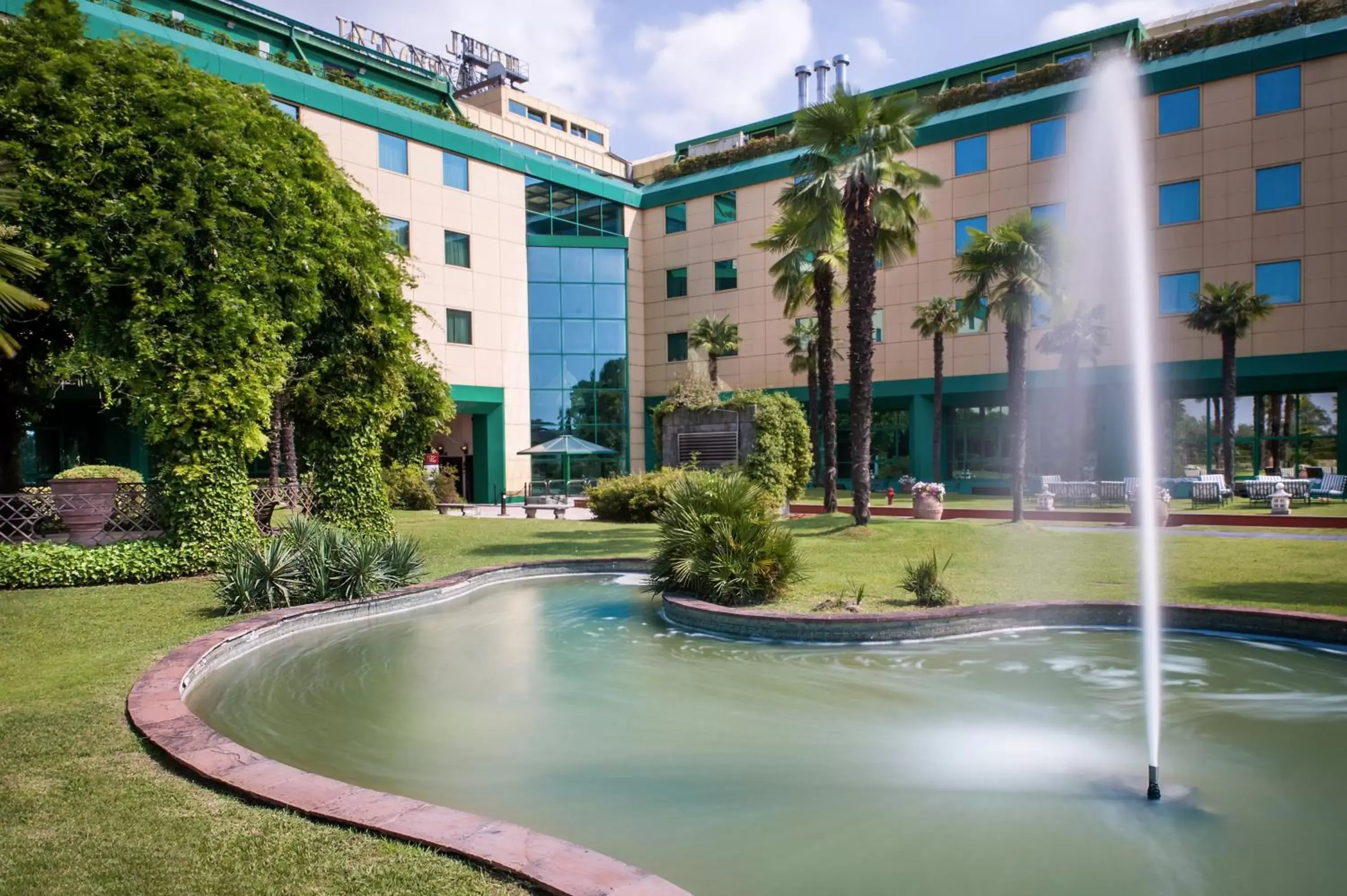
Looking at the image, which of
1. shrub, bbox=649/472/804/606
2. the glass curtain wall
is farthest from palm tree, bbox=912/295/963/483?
shrub, bbox=649/472/804/606

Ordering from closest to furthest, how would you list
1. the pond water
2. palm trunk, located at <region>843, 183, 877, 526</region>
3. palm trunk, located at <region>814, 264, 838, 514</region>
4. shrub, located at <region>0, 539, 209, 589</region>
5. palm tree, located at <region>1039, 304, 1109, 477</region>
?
the pond water < shrub, located at <region>0, 539, 209, 589</region> < palm trunk, located at <region>843, 183, 877, 526</region> < palm trunk, located at <region>814, 264, 838, 514</region> < palm tree, located at <region>1039, 304, 1109, 477</region>

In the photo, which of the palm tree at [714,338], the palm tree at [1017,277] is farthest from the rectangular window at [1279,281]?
the palm tree at [714,338]

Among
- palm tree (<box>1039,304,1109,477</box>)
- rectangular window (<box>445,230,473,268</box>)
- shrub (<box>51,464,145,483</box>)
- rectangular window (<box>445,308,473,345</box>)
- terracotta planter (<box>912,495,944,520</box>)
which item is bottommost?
terracotta planter (<box>912,495,944,520</box>)

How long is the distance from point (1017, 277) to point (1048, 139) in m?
14.9

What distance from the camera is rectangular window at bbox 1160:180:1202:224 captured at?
1221 inches

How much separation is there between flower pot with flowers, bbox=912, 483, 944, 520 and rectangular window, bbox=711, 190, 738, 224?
73.0ft

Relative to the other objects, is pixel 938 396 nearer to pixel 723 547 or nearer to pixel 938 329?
pixel 938 329

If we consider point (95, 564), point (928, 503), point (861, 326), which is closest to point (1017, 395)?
point (928, 503)

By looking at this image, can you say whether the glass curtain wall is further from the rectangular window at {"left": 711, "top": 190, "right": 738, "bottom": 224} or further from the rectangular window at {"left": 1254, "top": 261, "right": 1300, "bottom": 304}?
the rectangular window at {"left": 1254, "top": 261, "right": 1300, "bottom": 304}

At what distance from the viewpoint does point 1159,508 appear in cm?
2150

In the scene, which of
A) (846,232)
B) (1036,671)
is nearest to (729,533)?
(1036,671)

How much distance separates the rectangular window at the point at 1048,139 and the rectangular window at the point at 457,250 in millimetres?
24149

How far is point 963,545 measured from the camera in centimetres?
1706

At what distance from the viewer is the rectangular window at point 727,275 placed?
137 feet
